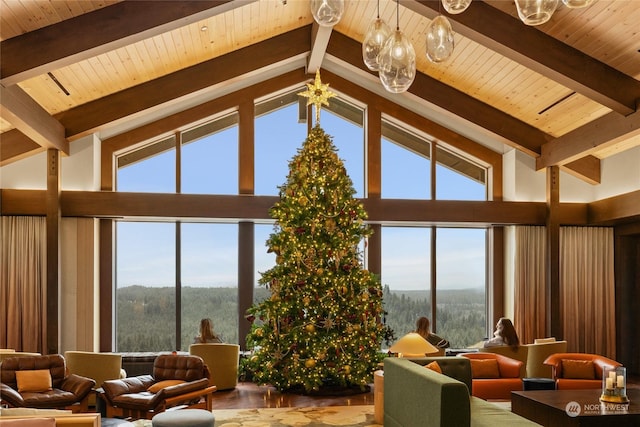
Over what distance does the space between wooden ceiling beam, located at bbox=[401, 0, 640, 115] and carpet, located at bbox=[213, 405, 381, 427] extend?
4781 mm

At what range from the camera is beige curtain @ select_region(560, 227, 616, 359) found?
1176 centimetres

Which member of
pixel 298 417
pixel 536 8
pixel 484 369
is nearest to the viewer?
pixel 536 8

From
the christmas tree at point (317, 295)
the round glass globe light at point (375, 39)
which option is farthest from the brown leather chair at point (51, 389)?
the round glass globe light at point (375, 39)

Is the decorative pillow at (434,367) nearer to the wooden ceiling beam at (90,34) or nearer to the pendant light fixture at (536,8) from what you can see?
the pendant light fixture at (536,8)

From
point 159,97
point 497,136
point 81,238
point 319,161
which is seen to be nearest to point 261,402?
point 319,161

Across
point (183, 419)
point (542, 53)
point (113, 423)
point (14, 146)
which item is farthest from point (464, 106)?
point (113, 423)

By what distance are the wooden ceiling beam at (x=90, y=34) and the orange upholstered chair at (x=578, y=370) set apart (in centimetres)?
636

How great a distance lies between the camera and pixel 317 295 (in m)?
9.59

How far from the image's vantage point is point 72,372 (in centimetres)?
852

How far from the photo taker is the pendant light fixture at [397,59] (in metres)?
4.05

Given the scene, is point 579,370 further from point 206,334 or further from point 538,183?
point 206,334

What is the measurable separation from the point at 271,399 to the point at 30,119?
4.86 metres

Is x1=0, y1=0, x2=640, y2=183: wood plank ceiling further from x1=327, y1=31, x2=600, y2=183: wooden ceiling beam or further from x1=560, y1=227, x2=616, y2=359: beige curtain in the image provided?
x1=560, y1=227, x2=616, y2=359: beige curtain

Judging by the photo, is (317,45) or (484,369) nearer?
(484,369)
